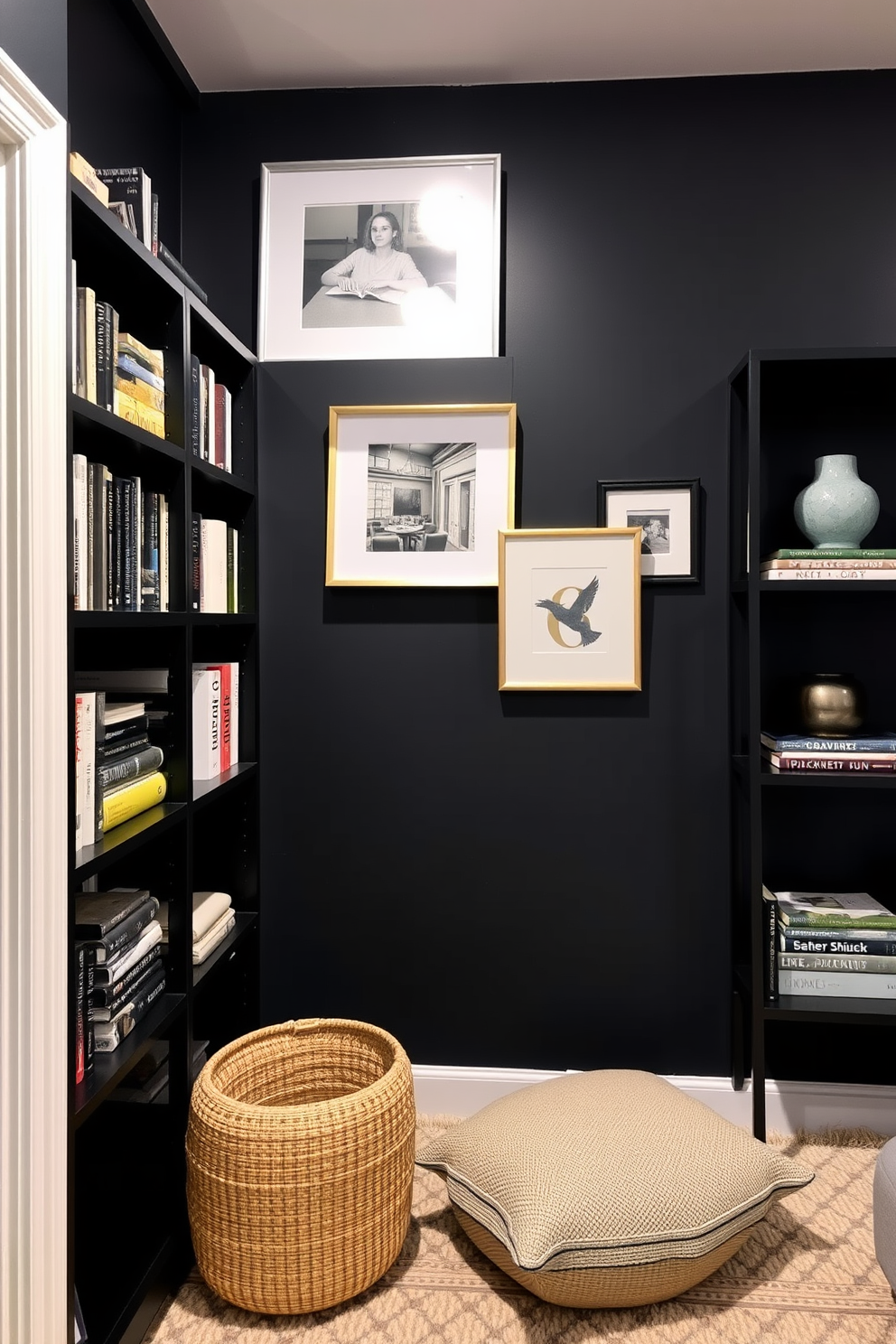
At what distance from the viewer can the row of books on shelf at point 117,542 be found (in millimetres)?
1380

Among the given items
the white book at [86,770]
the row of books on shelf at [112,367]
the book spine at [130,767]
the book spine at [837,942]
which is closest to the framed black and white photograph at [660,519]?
the book spine at [837,942]

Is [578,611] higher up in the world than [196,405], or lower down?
lower down

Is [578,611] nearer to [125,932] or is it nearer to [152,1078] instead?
[125,932]

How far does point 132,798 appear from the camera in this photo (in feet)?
5.09

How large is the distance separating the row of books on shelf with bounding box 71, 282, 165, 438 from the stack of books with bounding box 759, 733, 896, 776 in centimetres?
146

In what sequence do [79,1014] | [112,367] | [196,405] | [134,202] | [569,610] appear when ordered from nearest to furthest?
[79,1014], [112,367], [134,202], [196,405], [569,610]

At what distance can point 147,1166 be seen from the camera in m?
1.84

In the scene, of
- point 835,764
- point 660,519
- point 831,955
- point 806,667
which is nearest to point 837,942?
point 831,955

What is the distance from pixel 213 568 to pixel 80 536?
0.61 metres

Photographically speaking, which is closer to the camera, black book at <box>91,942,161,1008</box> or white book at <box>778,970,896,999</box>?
black book at <box>91,942,161,1008</box>

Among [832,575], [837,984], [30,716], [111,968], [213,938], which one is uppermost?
[832,575]

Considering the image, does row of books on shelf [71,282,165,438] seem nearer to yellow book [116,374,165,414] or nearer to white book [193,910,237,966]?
yellow book [116,374,165,414]

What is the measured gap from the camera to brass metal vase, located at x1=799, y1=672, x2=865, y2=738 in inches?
79.4

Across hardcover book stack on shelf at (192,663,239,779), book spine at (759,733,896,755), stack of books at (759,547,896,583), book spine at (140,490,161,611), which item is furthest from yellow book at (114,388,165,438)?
book spine at (759,733,896,755)
